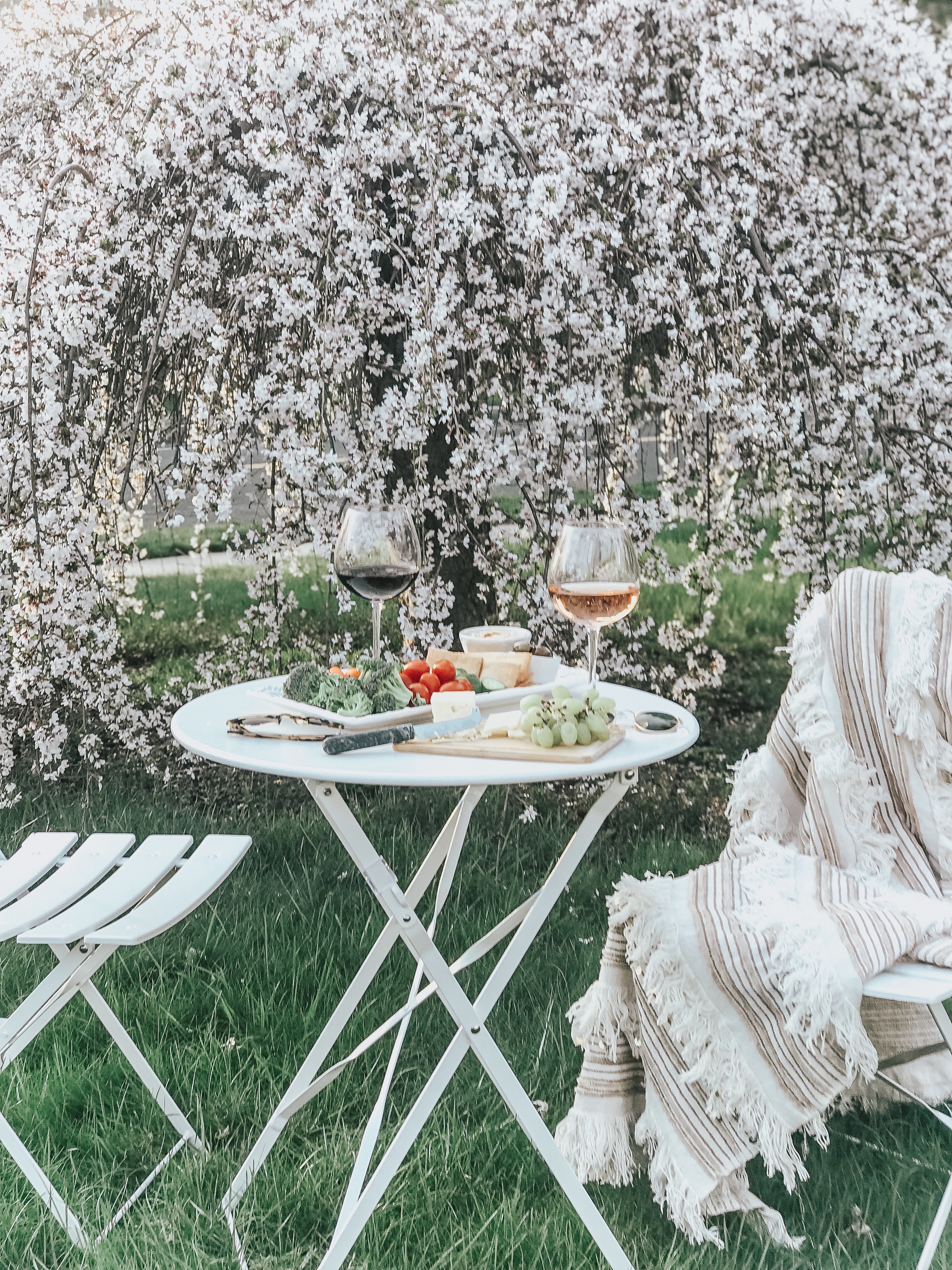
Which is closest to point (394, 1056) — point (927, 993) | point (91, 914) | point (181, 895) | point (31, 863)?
point (181, 895)

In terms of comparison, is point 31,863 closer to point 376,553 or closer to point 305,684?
point 305,684

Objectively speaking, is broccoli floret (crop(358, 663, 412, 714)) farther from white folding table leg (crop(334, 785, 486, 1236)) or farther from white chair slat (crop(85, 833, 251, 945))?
white chair slat (crop(85, 833, 251, 945))

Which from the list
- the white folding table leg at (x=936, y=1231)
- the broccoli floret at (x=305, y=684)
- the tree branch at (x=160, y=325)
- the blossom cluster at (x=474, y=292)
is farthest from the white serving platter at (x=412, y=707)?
the tree branch at (x=160, y=325)

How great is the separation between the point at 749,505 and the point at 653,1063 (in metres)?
2.23

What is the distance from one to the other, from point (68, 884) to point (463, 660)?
2.67 feet

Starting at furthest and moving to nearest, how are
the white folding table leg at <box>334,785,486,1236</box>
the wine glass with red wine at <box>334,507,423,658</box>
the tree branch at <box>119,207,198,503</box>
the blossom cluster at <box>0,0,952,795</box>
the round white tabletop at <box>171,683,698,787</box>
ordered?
the tree branch at <box>119,207,198,503</box> < the blossom cluster at <box>0,0,952,795</box> < the wine glass with red wine at <box>334,507,423,658</box> < the white folding table leg at <box>334,785,486,1236</box> < the round white tabletop at <box>171,683,698,787</box>

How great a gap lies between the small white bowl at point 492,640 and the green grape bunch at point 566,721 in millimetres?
340

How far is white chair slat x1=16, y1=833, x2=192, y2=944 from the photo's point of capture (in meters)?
1.74

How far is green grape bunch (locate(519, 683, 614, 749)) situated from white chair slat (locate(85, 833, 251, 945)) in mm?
662

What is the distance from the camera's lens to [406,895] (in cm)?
184

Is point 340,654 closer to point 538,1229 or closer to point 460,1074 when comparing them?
point 460,1074

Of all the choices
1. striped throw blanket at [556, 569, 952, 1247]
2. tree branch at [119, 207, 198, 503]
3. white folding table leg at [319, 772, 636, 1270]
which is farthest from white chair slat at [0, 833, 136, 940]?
tree branch at [119, 207, 198, 503]

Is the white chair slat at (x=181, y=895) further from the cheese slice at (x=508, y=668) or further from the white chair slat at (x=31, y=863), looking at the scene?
the cheese slice at (x=508, y=668)

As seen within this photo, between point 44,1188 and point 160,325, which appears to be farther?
point 160,325
